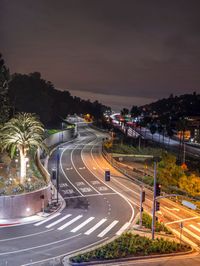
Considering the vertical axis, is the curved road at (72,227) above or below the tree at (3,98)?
below

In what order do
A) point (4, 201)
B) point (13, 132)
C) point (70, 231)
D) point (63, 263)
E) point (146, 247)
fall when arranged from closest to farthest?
point (63, 263) → point (146, 247) → point (70, 231) → point (4, 201) → point (13, 132)

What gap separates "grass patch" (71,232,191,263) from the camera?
126 ft

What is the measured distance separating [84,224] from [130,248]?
507 inches

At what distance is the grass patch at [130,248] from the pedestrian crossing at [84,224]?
5.10 metres

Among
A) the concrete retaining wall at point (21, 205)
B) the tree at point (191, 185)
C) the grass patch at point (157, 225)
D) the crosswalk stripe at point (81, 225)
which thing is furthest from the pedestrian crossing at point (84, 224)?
the tree at point (191, 185)

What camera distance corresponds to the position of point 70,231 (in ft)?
161

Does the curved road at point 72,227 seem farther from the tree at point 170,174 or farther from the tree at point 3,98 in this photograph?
the tree at point 3,98

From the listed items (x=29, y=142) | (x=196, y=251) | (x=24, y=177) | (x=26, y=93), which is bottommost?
(x=196, y=251)

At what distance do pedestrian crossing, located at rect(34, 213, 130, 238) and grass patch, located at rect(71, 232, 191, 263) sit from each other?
5098 mm

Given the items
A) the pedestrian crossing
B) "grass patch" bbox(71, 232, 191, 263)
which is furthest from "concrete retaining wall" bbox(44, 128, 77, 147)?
"grass patch" bbox(71, 232, 191, 263)

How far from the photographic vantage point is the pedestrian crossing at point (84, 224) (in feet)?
163

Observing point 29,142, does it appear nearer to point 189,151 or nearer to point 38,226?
point 38,226

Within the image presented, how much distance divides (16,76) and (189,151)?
229ft

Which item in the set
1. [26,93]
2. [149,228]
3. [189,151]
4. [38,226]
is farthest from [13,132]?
[189,151]
